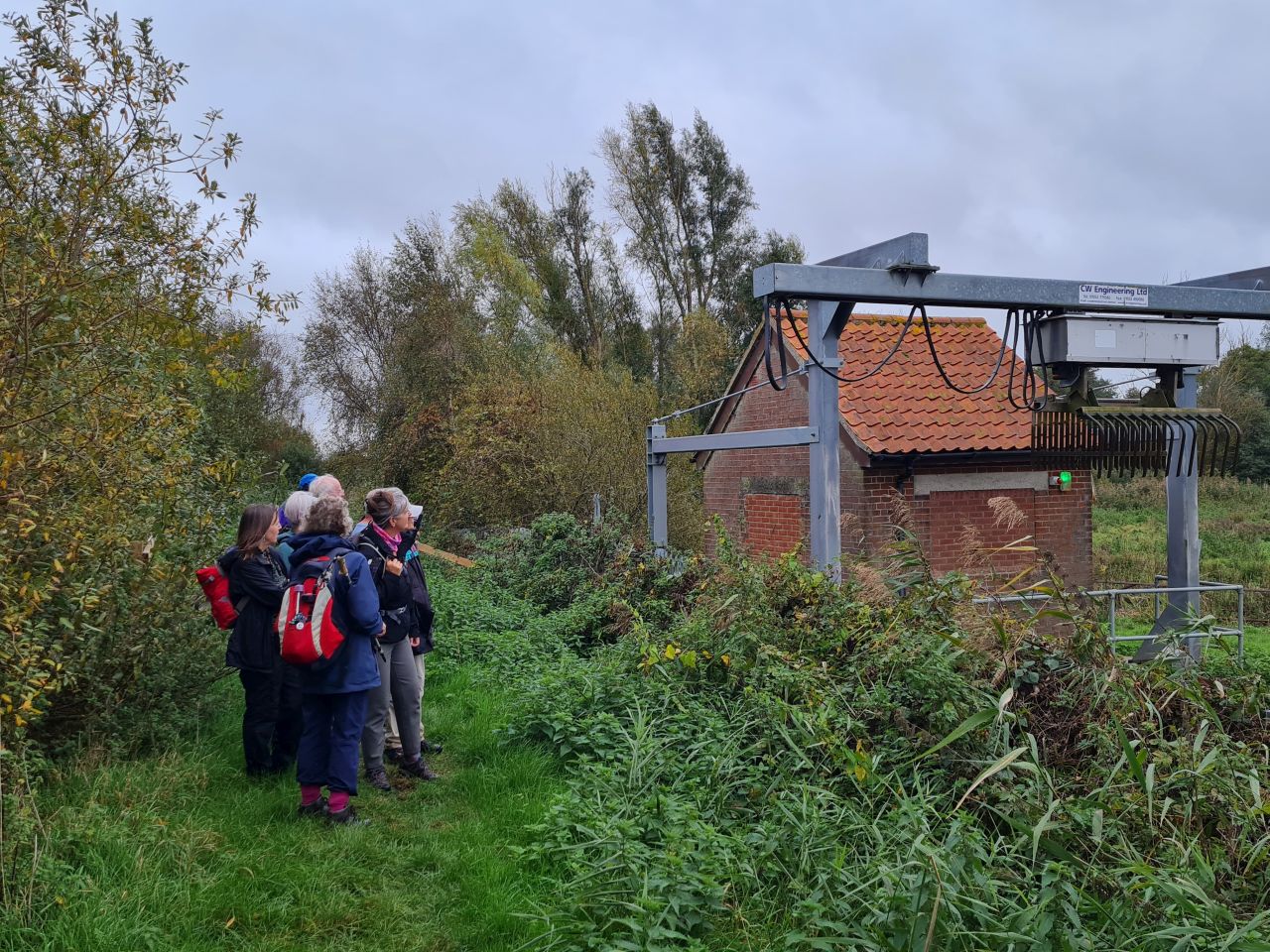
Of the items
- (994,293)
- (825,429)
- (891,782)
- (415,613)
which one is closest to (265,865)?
(415,613)

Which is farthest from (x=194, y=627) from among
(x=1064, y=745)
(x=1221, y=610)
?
(x=1221, y=610)

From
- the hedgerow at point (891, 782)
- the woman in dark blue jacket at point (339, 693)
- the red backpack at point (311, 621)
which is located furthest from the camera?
the woman in dark blue jacket at point (339, 693)

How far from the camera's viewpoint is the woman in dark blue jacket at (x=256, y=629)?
5406mm

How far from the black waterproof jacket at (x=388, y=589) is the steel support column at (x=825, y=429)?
3.13 m

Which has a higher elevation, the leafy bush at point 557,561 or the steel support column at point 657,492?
the steel support column at point 657,492

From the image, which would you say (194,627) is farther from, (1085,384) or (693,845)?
(1085,384)

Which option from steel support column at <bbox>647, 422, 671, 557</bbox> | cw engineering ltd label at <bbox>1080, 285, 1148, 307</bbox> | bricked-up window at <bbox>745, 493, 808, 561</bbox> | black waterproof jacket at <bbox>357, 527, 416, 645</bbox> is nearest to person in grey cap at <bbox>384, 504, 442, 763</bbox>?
black waterproof jacket at <bbox>357, 527, 416, 645</bbox>

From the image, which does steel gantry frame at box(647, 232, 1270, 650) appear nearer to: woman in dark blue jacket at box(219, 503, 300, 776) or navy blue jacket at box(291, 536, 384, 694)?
navy blue jacket at box(291, 536, 384, 694)

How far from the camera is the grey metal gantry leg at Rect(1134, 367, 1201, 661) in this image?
8.50 m

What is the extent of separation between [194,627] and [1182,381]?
8260 millimetres

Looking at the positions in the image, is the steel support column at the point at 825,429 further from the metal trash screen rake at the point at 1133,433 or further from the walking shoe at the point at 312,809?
the walking shoe at the point at 312,809

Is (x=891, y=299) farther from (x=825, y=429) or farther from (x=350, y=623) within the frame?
(x=350, y=623)

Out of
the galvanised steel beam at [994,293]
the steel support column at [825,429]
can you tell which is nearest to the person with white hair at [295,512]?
the galvanised steel beam at [994,293]

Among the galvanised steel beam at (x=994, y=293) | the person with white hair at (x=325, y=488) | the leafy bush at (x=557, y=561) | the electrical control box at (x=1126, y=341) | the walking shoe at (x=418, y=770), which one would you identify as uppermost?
the galvanised steel beam at (x=994, y=293)
